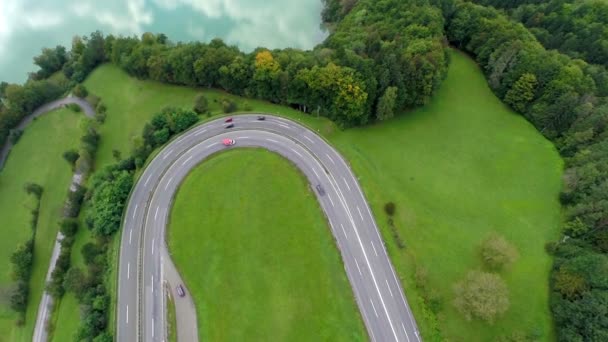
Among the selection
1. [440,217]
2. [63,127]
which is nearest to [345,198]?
[440,217]

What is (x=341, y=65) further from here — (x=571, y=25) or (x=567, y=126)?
(x=571, y=25)

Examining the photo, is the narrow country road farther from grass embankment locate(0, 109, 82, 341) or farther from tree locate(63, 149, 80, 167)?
tree locate(63, 149, 80, 167)

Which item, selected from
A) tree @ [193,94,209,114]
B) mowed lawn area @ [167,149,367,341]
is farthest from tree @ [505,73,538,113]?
tree @ [193,94,209,114]

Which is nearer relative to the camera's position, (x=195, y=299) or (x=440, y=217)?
(x=195, y=299)

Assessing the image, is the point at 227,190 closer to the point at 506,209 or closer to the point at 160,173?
the point at 160,173

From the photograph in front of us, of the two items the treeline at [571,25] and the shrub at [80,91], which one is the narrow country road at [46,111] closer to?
the shrub at [80,91]

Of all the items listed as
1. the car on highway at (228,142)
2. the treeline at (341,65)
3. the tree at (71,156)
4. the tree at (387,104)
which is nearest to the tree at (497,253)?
the tree at (387,104)

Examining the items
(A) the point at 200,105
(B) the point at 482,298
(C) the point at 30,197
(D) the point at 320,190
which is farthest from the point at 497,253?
(C) the point at 30,197
